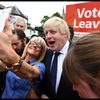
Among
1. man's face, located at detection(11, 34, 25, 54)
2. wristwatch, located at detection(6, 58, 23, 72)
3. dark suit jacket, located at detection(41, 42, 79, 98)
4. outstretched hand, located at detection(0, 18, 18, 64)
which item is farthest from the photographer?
man's face, located at detection(11, 34, 25, 54)

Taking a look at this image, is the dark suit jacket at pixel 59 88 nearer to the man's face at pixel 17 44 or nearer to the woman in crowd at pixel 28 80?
the woman in crowd at pixel 28 80

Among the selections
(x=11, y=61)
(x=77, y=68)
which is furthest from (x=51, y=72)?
(x=77, y=68)

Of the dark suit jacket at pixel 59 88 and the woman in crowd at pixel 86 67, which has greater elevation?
the woman in crowd at pixel 86 67

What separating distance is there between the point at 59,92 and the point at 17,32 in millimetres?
1234

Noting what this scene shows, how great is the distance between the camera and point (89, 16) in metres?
6.71

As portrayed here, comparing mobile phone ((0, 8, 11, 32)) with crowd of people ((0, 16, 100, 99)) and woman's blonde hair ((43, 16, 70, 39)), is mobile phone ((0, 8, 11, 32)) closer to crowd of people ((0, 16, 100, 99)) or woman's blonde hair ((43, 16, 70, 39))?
crowd of people ((0, 16, 100, 99))

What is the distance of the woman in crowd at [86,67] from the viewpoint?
50.6 inches

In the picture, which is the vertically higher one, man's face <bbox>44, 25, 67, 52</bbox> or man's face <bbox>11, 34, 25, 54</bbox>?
man's face <bbox>44, 25, 67, 52</bbox>

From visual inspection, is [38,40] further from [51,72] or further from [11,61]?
[11,61]

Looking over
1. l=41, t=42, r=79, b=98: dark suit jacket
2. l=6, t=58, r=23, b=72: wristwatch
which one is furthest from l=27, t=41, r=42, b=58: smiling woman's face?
l=6, t=58, r=23, b=72: wristwatch

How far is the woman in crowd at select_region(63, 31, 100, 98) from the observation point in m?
1.29

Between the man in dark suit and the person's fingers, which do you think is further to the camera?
the man in dark suit

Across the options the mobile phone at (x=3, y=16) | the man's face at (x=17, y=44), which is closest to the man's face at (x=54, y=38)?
the man's face at (x=17, y=44)

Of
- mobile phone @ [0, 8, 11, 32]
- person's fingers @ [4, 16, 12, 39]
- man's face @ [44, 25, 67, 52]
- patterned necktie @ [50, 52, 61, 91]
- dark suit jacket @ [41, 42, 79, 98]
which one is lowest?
dark suit jacket @ [41, 42, 79, 98]
